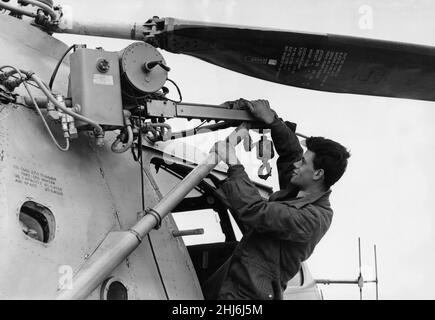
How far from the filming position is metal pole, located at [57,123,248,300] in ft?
9.91

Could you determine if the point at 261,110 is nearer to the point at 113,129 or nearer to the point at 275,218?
the point at 275,218

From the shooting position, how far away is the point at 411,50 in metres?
4.12

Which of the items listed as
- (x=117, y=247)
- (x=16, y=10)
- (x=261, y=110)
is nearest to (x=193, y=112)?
(x=261, y=110)

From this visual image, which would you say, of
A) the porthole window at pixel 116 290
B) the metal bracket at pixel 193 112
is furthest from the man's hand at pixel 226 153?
the porthole window at pixel 116 290

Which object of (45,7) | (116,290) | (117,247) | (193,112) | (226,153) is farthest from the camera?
(45,7)

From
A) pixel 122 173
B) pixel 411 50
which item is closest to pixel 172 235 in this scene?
pixel 122 173

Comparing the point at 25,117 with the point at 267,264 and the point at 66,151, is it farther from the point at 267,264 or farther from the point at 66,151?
the point at 267,264

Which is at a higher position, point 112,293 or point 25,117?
point 25,117

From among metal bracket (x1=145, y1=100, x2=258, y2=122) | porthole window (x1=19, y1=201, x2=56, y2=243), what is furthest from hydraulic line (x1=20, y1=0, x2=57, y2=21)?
porthole window (x1=19, y1=201, x2=56, y2=243)

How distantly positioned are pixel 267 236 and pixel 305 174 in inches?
18.8

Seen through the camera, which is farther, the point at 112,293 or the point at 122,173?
the point at 122,173

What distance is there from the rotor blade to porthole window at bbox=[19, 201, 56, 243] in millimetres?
1252

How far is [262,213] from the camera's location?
365 cm
